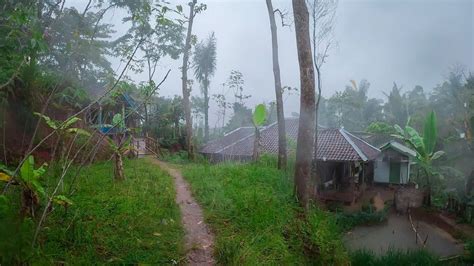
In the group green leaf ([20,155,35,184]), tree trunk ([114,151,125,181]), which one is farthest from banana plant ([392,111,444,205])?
green leaf ([20,155,35,184])

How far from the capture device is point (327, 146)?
451 inches

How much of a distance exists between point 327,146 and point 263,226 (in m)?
7.25

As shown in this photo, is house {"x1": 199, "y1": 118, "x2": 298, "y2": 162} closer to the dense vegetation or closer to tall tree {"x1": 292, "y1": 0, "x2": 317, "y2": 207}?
the dense vegetation

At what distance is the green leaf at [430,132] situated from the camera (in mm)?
9616

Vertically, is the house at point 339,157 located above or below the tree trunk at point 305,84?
below

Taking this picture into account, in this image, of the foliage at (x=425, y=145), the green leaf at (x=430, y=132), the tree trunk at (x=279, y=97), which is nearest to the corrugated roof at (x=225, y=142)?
the tree trunk at (x=279, y=97)

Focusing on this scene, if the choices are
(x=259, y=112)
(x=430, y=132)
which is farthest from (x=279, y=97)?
(x=430, y=132)

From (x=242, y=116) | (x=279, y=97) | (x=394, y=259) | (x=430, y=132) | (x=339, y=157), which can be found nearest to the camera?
(x=394, y=259)

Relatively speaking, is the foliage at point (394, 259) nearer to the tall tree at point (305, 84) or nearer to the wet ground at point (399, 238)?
the wet ground at point (399, 238)

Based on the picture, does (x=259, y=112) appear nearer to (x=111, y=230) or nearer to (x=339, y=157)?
(x=339, y=157)

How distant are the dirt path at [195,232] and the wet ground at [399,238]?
12.7ft

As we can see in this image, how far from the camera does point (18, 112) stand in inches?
225

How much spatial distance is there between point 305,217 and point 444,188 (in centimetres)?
829

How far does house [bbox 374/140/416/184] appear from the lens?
1548 cm
